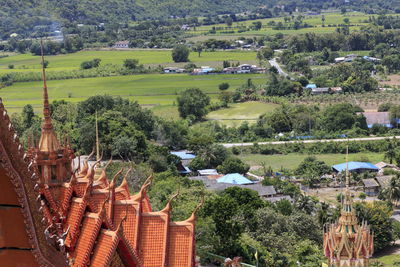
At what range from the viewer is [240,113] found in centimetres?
8100

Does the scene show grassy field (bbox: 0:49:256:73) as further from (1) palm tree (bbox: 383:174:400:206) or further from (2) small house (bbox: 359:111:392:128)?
(1) palm tree (bbox: 383:174:400:206)

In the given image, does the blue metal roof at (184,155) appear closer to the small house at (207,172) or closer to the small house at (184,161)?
the small house at (184,161)

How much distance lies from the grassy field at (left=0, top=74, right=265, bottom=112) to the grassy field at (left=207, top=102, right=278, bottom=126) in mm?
7104

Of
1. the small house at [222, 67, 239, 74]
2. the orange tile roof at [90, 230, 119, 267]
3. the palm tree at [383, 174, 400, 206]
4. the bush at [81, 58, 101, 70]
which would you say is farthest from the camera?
the small house at [222, 67, 239, 74]

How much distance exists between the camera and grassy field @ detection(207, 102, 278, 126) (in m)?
77.2

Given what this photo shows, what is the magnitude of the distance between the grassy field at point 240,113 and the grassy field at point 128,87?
710 cm

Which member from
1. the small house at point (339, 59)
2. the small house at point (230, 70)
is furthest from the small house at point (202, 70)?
the small house at point (339, 59)

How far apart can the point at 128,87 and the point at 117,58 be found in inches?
1257

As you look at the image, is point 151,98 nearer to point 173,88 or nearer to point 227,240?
point 173,88

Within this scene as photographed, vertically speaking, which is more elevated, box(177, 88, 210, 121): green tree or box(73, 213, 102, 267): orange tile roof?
box(73, 213, 102, 267): orange tile roof

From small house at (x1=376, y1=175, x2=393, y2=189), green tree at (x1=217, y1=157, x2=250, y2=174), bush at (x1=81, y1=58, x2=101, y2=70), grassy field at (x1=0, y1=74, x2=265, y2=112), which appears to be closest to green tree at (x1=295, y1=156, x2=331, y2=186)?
green tree at (x1=217, y1=157, x2=250, y2=174)

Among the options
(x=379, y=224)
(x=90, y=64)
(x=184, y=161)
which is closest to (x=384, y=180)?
(x=379, y=224)

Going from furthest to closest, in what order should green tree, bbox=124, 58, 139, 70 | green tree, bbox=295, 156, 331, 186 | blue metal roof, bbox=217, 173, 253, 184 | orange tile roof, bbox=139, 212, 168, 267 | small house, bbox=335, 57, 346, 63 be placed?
small house, bbox=335, 57, 346, 63
green tree, bbox=124, 58, 139, 70
green tree, bbox=295, 156, 331, 186
blue metal roof, bbox=217, 173, 253, 184
orange tile roof, bbox=139, 212, 168, 267

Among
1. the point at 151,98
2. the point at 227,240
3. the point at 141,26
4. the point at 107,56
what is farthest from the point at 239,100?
the point at 141,26
